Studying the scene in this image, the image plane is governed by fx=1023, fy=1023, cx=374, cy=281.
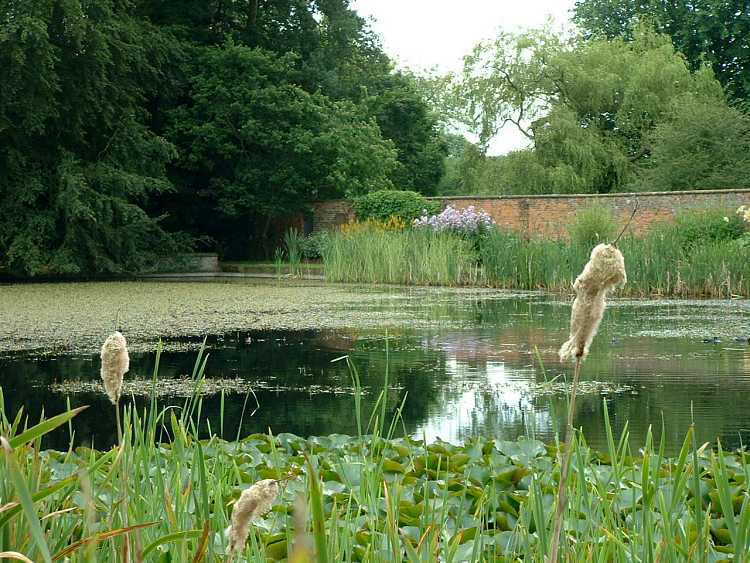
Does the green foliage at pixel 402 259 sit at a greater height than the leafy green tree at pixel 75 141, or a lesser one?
lesser

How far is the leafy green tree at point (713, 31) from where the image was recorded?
32406 millimetres

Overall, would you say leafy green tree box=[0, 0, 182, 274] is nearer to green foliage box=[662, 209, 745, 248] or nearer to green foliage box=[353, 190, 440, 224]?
green foliage box=[353, 190, 440, 224]

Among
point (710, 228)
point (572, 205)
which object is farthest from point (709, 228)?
point (572, 205)

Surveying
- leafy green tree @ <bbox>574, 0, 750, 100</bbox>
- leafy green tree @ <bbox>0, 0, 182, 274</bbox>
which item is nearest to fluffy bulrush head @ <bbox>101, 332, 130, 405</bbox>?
leafy green tree @ <bbox>0, 0, 182, 274</bbox>

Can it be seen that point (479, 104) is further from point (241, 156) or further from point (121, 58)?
point (121, 58)

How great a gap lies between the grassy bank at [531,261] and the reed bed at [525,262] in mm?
12

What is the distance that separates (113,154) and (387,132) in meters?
12.3

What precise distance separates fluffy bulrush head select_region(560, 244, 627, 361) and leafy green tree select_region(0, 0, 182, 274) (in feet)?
56.4

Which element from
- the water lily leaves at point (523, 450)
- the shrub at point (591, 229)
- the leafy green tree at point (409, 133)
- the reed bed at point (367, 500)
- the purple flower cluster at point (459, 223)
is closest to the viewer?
the reed bed at point (367, 500)

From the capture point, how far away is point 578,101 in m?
27.7

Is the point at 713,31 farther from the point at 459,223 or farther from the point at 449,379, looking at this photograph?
the point at 449,379

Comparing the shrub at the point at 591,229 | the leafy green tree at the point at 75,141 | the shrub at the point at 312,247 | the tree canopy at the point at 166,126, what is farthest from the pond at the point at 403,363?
the shrub at the point at 312,247

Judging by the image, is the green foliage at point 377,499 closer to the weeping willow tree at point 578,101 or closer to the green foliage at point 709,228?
the green foliage at point 709,228

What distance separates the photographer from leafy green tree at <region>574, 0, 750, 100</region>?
32.4m
